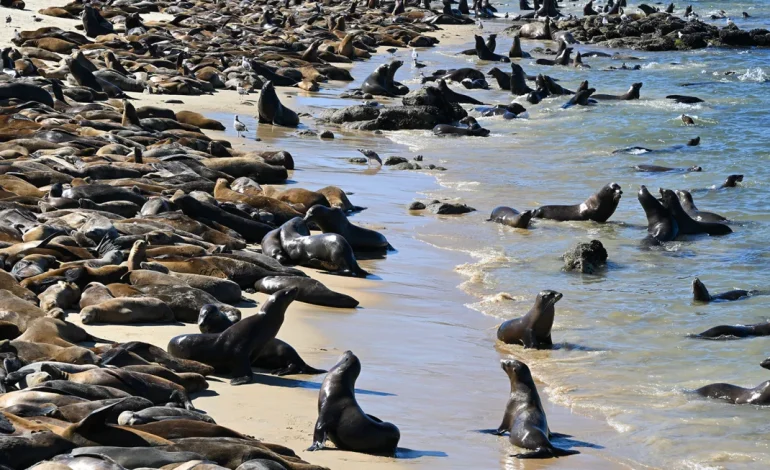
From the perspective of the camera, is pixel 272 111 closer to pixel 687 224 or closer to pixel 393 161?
pixel 393 161

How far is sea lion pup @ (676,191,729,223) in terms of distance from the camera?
1141cm

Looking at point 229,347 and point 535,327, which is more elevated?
point 229,347

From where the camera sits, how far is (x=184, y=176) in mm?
10367

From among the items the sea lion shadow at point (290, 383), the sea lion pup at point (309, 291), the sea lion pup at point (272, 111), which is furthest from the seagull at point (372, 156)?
A: the sea lion shadow at point (290, 383)

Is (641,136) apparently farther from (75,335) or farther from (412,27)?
(412,27)

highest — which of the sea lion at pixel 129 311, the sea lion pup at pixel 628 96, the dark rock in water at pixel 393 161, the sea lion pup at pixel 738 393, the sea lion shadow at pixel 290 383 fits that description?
the sea lion at pixel 129 311

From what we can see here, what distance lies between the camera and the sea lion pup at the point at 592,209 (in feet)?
37.1

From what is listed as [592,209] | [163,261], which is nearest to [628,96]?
[592,209]

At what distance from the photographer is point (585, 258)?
30.7 ft

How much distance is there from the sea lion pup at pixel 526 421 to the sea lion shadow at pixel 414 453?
0.37 metres

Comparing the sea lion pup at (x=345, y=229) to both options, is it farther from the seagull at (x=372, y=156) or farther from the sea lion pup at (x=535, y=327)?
the seagull at (x=372, y=156)

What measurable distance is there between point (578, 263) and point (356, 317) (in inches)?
106

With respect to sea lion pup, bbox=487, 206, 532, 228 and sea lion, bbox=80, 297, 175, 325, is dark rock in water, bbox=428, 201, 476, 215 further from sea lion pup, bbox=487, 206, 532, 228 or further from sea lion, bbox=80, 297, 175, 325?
sea lion, bbox=80, 297, 175, 325

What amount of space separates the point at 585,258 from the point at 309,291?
2.78 metres
